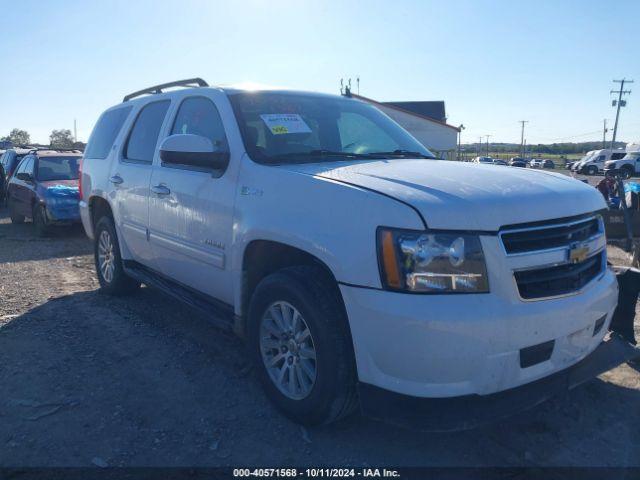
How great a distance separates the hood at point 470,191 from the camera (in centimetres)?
249

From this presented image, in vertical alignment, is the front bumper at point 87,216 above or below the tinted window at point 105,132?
below

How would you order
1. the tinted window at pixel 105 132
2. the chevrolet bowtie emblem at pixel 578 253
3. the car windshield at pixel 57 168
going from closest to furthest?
the chevrolet bowtie emblem at pixel 578 253 < the tinted window at pixel 105 132 < the car windshield at pixel 57 168

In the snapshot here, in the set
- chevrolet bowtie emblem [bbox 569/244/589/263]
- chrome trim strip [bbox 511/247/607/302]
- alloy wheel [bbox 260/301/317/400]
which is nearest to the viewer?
chrome trim strip [bbox 511/247/607/302]

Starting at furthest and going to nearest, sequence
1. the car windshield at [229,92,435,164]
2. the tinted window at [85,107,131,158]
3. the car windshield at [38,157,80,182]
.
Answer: the car windshield at [38,157,80,182] < the tinted window at [85,107,131,158] < the car windshield at [229,92,435,164]

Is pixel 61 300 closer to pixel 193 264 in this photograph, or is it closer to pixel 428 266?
pixel 193 264

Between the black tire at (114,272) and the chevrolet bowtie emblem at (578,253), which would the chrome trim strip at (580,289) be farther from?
the black tire at (114,272)

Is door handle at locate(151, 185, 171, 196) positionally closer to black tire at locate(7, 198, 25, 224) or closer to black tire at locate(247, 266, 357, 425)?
black tire at locate(247, 266, 357, 425)

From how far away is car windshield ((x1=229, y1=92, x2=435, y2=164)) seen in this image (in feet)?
11.9

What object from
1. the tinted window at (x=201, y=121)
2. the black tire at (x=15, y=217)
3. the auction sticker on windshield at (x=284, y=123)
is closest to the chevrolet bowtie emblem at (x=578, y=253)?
the auction sticker on windshield at (x=284, y=123)

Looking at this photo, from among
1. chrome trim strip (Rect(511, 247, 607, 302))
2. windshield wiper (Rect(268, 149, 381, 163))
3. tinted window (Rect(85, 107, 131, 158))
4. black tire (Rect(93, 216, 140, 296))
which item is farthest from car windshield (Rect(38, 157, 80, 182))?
chrome trim strip (Rect(511, 247, 607, 302))

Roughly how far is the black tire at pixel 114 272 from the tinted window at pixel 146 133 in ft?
2.84

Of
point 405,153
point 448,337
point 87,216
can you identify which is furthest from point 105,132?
point 448,337

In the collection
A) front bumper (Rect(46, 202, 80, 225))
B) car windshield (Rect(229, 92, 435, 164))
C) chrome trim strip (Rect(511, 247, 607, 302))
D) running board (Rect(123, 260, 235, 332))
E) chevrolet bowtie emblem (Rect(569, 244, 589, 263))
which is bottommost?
front bumper (Rect(46, 202, 80, 225))

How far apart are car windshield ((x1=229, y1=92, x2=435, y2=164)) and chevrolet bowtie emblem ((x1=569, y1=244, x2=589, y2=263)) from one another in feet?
4.98
